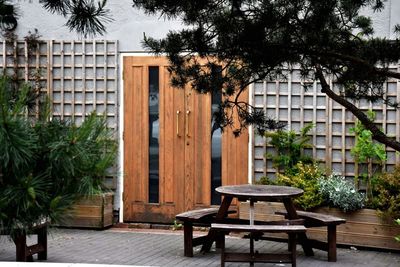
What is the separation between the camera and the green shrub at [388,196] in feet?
24.0

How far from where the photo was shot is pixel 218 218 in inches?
279

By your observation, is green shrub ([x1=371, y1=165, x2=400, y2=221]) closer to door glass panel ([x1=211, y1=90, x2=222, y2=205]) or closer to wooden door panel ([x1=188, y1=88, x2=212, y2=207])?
door glass panel ([x1=211, y1=90, x2=222, y2=205])

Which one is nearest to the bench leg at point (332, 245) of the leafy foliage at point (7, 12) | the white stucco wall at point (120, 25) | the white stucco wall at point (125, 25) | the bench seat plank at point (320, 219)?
the bench seat plank at point (320, 219)

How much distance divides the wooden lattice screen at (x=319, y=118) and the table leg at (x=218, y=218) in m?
1.65

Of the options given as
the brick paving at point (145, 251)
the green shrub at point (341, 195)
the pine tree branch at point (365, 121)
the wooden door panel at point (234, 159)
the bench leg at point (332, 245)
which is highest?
the pine tree branch at point (365, 121)

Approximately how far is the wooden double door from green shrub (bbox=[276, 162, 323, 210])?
79cm

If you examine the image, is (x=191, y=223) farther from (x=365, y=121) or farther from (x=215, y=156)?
(x=365, y=121)

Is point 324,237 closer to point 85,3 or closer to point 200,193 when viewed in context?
point 200,193

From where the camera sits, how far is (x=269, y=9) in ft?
14.1

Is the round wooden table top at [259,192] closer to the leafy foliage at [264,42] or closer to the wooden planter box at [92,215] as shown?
the leafy foliage at [264,42]

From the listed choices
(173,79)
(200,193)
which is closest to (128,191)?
(200,193)

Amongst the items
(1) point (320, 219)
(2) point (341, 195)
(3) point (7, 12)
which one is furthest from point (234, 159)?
(3) point (7, 12)

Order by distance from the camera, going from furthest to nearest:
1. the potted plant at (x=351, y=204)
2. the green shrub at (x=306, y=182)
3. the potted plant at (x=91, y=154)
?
the green shrub at (x=306, y=182), the potted plant at (x=351, y=204), the potted plant at (x=91, y=154)

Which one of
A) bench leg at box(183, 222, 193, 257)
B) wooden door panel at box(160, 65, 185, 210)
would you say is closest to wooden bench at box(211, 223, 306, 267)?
bench leg at box(183, 222, 193, 257)
